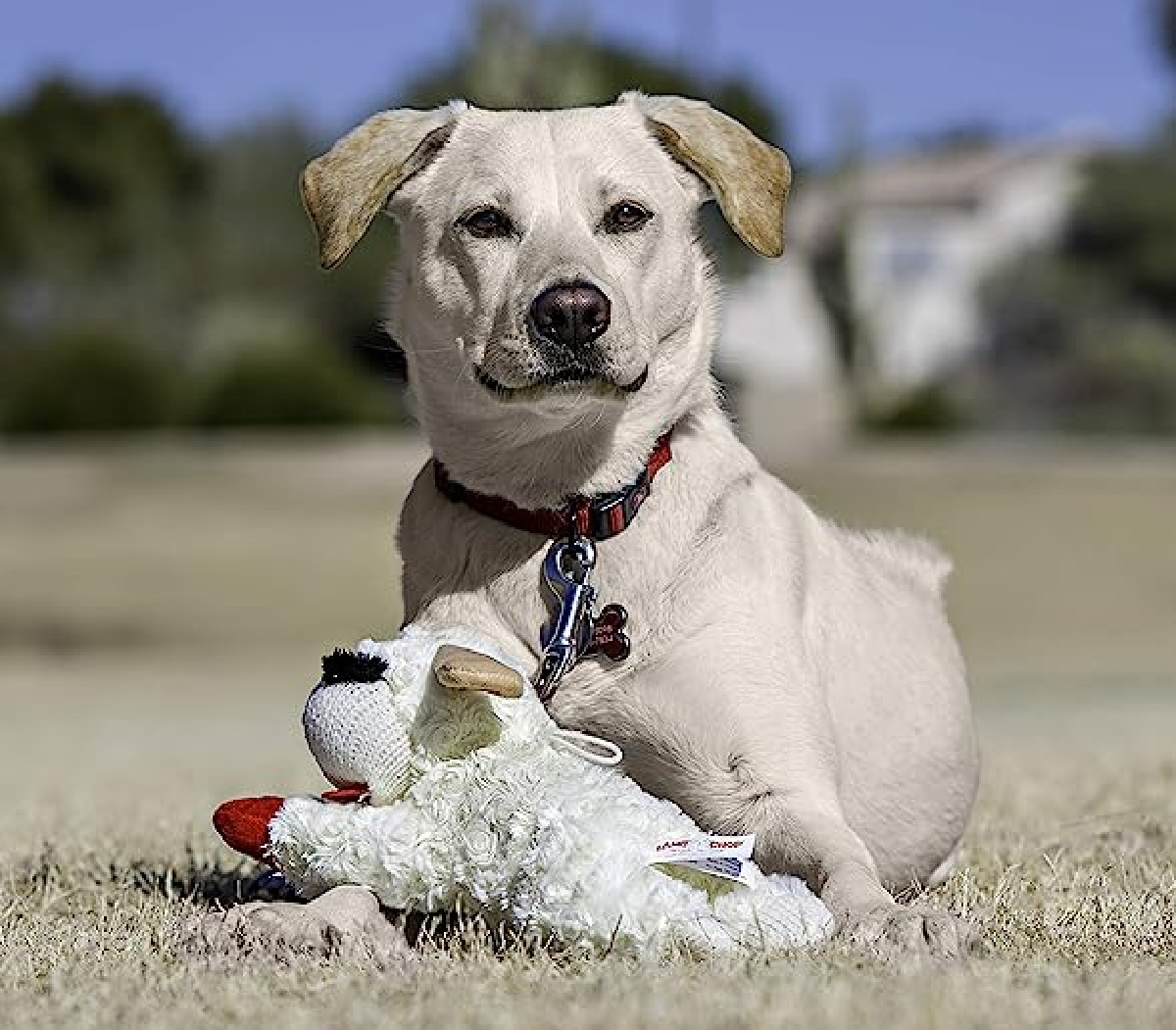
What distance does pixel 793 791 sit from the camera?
4184 millimetres

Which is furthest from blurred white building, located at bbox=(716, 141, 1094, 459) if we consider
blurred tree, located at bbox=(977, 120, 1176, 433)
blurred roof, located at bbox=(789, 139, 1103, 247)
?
blurred tree, located at bbox=(977, 120, 1176, 433)

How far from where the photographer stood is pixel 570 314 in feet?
13.9

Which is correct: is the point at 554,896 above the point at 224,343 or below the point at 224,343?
above

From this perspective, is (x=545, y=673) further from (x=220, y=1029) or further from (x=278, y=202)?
(x=278, y=202)

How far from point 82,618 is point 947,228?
6412 cm

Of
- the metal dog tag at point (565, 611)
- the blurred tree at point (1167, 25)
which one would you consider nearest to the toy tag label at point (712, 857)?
the metal dog tag at point (565, 611)

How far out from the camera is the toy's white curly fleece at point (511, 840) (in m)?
3.69

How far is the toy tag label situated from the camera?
371 centimetres

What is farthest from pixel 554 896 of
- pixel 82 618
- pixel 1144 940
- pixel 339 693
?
pixel 82 618

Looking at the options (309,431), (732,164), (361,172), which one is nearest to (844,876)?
(732,164)

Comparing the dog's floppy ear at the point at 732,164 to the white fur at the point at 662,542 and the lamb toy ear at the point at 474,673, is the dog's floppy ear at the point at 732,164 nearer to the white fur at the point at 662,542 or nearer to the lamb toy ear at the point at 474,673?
the white fur at the point at 662,542

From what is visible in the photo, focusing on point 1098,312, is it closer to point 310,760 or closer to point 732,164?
point 310,760

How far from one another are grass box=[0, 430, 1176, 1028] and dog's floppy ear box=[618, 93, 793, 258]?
1.54 meters

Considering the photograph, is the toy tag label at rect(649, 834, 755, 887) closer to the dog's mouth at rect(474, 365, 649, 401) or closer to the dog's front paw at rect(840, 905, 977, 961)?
the dog's front paw at rect(840, 905, 977, 961)
